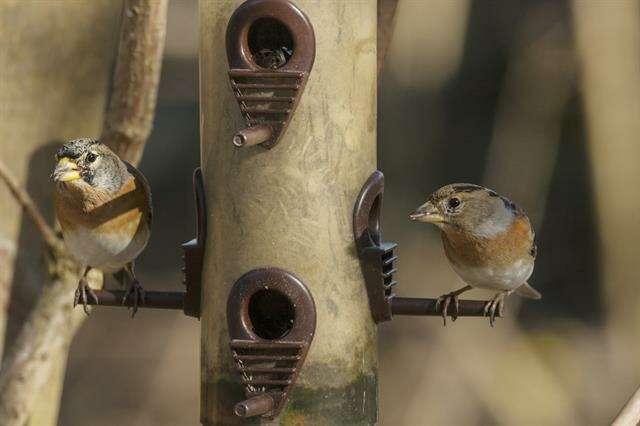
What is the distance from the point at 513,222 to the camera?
500 cm

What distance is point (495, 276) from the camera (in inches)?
192

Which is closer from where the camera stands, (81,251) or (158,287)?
(81,251)

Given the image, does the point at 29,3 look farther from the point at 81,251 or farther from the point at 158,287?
the point at 158,287

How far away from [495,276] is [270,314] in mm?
887

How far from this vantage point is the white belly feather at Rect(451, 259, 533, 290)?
15.9ft

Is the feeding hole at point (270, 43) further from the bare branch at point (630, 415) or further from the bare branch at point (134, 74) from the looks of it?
the bare branch at point (630, 415)

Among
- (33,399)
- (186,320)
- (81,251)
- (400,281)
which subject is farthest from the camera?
(186,320)

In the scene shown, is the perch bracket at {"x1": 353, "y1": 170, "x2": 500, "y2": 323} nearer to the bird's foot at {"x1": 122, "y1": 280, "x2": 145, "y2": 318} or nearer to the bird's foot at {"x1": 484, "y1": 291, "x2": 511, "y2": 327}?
the bird's foot at {"x1": 484, "y1": 291, "x2": 511, "y2": 327}

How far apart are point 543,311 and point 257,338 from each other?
5.48 meters

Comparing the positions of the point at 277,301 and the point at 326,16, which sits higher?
the point at 326,16

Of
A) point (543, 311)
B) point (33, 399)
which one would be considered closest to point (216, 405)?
point (33, 399)

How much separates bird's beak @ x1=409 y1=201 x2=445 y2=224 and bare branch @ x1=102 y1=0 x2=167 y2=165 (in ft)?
3.91

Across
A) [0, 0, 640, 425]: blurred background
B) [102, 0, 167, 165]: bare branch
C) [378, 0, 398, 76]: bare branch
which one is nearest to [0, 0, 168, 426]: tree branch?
[102, 0, 167, 165]: bare branch

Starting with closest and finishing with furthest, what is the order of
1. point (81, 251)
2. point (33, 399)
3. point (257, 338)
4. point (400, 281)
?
point (257, 338) < point (81, 251) < point (33, 399) < point (400, 281)
